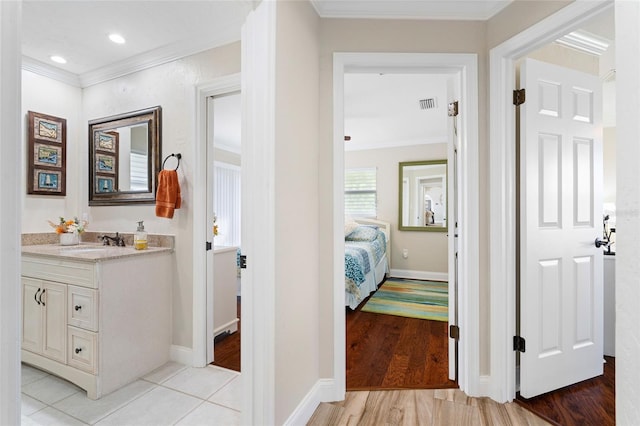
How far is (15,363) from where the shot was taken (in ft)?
1.63

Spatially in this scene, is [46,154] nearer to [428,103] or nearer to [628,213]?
[628,213]

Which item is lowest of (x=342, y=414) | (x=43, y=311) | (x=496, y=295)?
(x=342, y=414)

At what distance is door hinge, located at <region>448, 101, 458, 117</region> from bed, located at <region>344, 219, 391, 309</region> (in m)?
1.79

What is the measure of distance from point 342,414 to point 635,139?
181 centimetres

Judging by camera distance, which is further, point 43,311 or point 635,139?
point 43,311

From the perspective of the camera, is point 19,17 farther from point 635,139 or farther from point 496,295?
point 496,295

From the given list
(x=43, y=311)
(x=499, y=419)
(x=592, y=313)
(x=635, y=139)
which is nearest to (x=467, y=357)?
(x=499, y=419)

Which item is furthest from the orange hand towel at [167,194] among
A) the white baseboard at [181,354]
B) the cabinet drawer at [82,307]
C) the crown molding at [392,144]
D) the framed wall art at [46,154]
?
the crown molding at [392,144]

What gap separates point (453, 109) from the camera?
1972 mm

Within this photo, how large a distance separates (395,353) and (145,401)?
1.82m

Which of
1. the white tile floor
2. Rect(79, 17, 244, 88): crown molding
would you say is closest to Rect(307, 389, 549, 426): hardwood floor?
the white tile floor

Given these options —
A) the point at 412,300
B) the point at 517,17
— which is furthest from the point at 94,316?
the point at 412,300

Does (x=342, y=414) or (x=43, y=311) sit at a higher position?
(x=43, y=311)

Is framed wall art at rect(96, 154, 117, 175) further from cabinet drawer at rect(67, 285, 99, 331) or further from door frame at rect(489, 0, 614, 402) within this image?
door frame at rect(489, 0, 614, 402)
